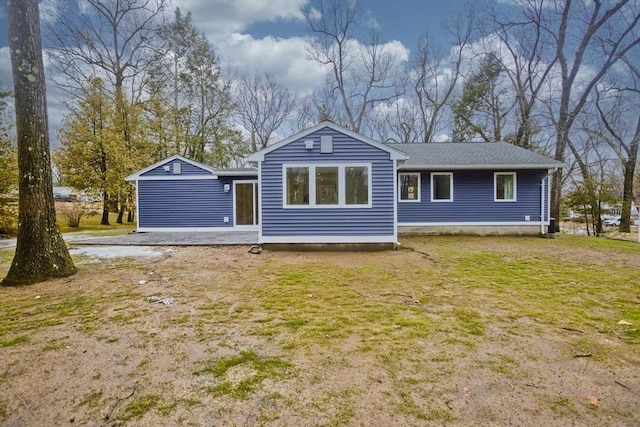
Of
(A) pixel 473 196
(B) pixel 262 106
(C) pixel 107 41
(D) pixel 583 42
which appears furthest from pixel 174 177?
(D) pixel 583 42

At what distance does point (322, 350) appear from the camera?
9.02 ft

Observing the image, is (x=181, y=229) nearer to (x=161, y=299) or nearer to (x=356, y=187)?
(x=356, y=187)

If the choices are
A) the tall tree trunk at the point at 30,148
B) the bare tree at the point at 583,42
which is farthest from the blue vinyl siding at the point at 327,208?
the bare tree at the point at 583,42

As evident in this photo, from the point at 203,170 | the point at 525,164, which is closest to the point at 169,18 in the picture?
the point at 203,170

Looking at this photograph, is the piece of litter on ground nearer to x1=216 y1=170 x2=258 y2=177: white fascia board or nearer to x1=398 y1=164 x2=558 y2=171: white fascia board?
x1=216 y1=170 x2=258 y2=177: white fascia board

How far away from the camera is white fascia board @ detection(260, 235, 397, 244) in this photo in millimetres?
8180

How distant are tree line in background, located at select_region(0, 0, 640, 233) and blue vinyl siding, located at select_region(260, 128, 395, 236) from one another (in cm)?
1004

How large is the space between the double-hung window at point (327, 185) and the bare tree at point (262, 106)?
16127mm

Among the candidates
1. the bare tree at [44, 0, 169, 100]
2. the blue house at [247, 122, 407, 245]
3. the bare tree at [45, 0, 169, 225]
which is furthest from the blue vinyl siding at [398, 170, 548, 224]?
the bare tree at [44, 0, 169, 100]

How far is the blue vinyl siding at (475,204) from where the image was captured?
11.0m

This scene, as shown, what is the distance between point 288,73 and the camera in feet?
73.0

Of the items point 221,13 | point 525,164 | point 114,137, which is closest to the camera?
point 525,164

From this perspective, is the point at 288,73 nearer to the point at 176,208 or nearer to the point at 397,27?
the point at 397,27

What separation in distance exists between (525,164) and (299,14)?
1598cm
